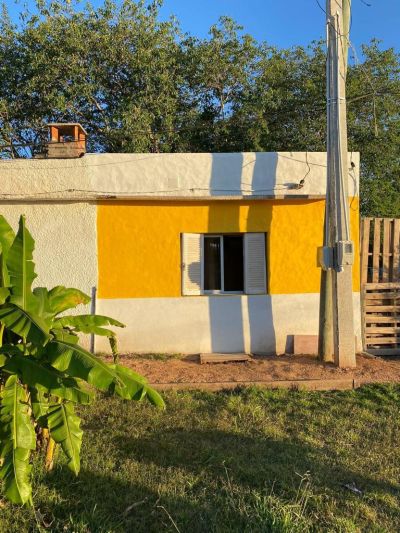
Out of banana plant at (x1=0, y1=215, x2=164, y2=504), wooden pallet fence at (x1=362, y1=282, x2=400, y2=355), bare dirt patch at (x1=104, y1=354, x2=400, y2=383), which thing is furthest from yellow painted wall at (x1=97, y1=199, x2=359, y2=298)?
banana plant at (x1=0, y1=215, x2=164, y2=504)

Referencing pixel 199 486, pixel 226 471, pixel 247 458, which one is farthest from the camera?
pixel 247 458

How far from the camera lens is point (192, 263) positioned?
8789mm

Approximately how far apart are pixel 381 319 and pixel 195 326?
339 centimetres

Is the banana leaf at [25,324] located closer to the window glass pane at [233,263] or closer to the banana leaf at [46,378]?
the banana leaf at [46,378]

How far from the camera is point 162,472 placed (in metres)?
3.95

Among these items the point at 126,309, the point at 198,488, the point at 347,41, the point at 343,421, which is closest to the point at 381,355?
the point at 343,421

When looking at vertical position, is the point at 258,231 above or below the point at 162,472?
above

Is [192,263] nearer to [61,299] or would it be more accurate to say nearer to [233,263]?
[233,263]

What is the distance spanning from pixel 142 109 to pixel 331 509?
42.1ft

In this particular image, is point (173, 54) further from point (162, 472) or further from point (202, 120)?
point (162, 472)

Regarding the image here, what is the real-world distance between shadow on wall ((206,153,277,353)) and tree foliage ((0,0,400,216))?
5835 millimetres

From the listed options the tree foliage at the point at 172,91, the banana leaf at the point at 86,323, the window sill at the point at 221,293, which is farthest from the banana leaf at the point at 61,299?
the tree foliage at the point at 172,91

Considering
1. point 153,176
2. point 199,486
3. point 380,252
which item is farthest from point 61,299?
point 380,252

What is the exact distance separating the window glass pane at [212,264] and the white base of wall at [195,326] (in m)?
0.33
